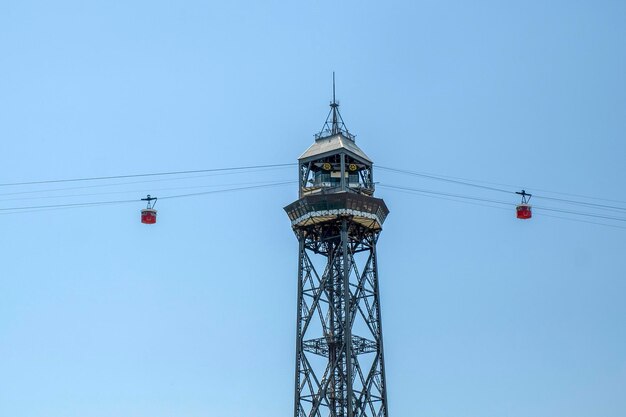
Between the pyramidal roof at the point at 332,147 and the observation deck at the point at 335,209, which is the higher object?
the pyramidal roof at the point at 332,147

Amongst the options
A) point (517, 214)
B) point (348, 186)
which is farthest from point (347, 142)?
point (517, 214)

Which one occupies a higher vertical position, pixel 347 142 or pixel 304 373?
pixel 347 142

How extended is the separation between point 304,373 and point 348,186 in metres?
18.4

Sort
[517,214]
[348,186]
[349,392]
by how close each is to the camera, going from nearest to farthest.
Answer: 1. [517,214]
2. [349,392]
3. [348,186]

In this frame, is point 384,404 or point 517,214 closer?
point 517,214

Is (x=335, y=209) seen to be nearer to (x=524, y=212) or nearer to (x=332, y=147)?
(x=332, y=147)

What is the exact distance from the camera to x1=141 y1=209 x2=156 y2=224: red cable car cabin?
8256 centimetres

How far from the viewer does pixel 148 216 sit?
3265 inches

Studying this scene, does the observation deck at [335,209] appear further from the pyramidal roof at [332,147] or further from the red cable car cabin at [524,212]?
the red cable car cabin at [524,212]

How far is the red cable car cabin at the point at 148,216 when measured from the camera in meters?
82.6

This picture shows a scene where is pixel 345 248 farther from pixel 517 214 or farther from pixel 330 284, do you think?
pixel 517 214

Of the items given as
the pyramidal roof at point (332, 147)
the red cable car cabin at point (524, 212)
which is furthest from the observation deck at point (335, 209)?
the red cable car cabin at point (524, 212)

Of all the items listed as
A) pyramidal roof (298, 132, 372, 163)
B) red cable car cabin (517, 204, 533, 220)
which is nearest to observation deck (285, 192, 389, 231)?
pyramidal roof (298, 132, 372, 163)

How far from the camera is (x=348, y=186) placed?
108 metres
